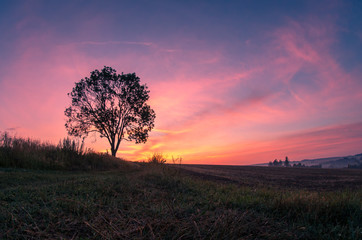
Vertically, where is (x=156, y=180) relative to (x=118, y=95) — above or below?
below

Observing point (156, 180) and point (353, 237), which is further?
point (156, 180)

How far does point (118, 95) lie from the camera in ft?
86.8

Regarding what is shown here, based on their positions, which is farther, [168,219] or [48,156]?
[48,156]

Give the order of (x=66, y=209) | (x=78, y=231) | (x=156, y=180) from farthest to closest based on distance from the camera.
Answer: (x=156, y=180) < (x=66, y=209) < (x=78, y=231)

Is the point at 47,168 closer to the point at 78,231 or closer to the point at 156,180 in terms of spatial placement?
the point at 156,180

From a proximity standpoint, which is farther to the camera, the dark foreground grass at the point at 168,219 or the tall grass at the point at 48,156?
the tall grass at the point at 48,156

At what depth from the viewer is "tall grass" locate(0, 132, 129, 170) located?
38.4 ft

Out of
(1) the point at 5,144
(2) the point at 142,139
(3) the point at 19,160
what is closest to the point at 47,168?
(3) the point at 19,160

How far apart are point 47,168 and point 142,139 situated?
50.2 ft

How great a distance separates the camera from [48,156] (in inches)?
526

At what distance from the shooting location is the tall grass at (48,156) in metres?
11.7

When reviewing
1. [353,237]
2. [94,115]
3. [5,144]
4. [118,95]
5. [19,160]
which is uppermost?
[118,95]

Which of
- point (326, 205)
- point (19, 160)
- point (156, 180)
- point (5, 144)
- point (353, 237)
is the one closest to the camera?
point (353, 237)

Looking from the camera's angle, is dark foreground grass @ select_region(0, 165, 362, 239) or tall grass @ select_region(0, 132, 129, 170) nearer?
dark foreground grass @ select_region(0, 165, 362, 239)
